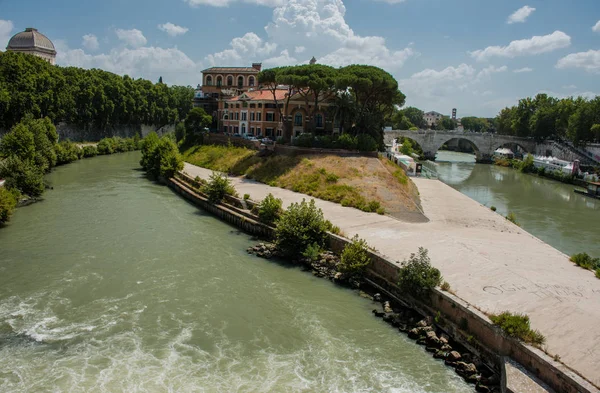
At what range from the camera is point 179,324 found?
18.2 m

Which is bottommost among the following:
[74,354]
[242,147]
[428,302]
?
[74,354]

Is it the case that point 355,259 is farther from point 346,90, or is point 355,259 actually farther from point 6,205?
point 346,90

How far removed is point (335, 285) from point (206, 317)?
6.62m

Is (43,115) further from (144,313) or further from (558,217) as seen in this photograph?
(558,217)

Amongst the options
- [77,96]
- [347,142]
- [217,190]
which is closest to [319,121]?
[347,142]

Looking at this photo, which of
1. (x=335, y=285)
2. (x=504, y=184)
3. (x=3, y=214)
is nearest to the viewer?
(x=335, y=285)

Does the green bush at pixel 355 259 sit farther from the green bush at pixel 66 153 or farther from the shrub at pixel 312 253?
the green bush at pixel 66 153

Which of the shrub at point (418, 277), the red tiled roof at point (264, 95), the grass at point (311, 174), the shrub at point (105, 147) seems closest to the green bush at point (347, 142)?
the grass at point (311, 174)

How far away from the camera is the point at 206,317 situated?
1892 centimetres

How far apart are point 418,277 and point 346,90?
35.8 meters

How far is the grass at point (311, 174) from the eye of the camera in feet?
117

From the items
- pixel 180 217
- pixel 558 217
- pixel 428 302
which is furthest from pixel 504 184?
pixel 428 302

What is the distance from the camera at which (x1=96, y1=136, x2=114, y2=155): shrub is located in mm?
76062

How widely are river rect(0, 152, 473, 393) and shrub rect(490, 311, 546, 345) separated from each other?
2.40 metres
